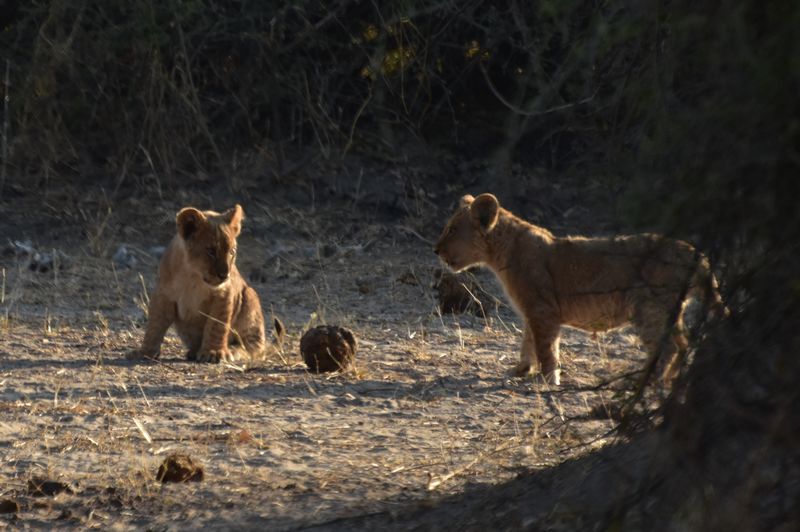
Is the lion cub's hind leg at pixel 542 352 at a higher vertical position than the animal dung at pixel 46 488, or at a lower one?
higher

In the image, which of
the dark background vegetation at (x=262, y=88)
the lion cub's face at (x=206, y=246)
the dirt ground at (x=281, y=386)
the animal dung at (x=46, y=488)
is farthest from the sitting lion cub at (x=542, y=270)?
the animal dung at (x=46, y=488)

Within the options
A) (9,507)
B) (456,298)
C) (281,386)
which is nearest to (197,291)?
(281,386)

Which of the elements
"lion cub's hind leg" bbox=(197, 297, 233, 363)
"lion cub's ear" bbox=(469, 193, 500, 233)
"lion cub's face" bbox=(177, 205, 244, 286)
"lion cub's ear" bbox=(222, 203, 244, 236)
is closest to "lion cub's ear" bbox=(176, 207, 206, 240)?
"lion cub's face" bbox=(177, 205, 244, 286)

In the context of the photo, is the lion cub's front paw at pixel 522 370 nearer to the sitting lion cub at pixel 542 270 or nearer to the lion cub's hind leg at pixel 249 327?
the sitting lion cub at pixel 542 270

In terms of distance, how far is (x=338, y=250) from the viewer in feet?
36.2

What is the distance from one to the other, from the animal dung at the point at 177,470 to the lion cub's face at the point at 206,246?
2780 mm

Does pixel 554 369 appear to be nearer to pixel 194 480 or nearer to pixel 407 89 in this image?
pixel 194 480

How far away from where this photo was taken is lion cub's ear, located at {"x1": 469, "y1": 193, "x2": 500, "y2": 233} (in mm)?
7715

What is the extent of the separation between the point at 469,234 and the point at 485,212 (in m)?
0.15

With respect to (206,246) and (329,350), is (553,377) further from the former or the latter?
(206,246)

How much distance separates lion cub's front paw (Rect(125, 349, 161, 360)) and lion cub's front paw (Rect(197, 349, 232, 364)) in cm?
24

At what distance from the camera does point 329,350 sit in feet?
23.9

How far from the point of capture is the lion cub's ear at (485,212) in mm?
7715

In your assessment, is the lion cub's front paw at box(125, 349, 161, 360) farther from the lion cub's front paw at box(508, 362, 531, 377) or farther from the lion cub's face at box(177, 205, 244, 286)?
the lion cub's front paw at box(508, 362, 531, 377)
